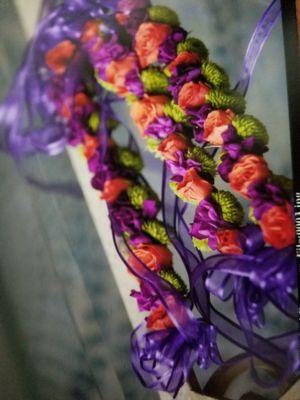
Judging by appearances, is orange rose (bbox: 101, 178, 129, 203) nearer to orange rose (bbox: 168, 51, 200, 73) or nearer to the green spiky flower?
the green spiky flower

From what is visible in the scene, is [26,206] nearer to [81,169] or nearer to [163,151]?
[81,169]

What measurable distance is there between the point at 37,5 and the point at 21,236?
0.62 m

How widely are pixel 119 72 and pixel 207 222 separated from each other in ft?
1.49

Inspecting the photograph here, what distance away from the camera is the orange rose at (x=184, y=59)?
1245mm

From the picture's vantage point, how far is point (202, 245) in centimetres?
127

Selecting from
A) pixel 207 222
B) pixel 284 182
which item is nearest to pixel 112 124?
pixel 207 222

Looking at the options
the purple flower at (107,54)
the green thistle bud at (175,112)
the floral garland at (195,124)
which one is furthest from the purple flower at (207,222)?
the purple flower at (107,54)

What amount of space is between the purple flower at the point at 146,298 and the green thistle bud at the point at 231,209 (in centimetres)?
28

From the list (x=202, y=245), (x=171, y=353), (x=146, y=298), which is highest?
(x=202, y=245)

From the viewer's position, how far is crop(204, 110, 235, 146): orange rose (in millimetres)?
1220

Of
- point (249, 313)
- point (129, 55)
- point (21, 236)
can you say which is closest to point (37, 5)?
point (129, 55)

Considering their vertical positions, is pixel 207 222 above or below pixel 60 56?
below

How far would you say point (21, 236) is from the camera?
1.36m

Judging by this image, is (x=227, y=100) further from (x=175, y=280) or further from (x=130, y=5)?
(x=175, y=280)
